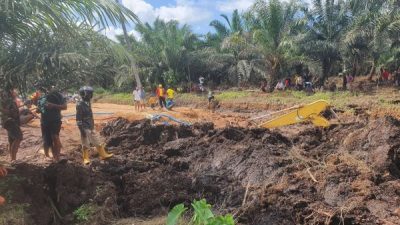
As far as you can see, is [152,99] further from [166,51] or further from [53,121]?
[53,121]

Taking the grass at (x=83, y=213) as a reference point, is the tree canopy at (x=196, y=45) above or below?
above

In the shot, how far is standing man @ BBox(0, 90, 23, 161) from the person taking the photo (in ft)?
22.7

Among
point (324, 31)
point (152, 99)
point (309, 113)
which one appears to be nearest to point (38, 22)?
point (309, 113)

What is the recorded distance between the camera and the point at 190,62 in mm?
32938

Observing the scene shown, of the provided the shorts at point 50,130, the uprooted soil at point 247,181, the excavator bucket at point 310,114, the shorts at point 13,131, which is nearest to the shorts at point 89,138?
the uprooted soil at point 247,181

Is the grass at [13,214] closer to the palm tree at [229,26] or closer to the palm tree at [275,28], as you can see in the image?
the palm tree at [275,28]

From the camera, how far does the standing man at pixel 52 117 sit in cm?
848

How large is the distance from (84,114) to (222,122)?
30.1 feet

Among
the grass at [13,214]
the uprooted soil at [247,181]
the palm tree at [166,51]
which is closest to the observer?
the grass at [13,214]

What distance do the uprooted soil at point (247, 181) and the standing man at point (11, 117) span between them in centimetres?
99

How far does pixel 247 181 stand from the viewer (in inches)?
308

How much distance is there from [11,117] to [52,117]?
36.3 inches

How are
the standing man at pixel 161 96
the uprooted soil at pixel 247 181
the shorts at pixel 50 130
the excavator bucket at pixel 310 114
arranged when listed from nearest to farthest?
the uprooted soil at pixel 247 181 < the shorts at pixel 50 130 < the excavator bucket at pixel 310 114 < the standing man at pixel 161 96

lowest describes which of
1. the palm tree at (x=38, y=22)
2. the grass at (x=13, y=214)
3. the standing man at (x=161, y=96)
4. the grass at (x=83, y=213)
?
the grass at (x=83, y=213)
